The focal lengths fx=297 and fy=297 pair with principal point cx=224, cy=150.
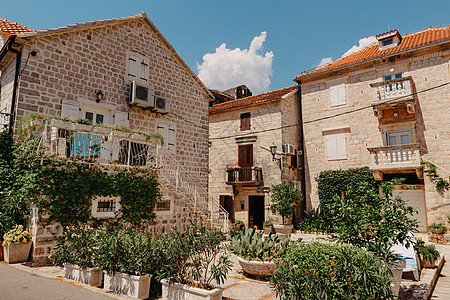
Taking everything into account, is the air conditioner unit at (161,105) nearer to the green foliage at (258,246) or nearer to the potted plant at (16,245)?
the potted plant at (16,245)

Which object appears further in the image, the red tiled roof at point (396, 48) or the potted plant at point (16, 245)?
the red tiled roof at point (396, 48)

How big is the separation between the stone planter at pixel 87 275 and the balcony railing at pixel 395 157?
42.3 ft

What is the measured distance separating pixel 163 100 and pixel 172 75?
5.45 feet

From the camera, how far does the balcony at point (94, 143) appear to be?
26.8 ft

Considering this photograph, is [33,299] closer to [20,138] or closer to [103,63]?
[20,138]

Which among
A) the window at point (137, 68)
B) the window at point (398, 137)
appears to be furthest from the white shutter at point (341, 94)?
the window at point (137, 68)

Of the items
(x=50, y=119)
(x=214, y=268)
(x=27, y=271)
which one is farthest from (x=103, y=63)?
(x=214, y=268)

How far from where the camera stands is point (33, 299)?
4863mm

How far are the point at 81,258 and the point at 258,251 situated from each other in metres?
3.83

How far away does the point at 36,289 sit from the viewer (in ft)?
17.7

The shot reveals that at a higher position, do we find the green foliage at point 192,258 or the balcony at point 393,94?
the balcony at point 393,94

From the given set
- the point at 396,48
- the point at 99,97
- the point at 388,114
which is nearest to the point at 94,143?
the point at 99,97

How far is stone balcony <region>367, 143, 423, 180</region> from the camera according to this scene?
13430mm

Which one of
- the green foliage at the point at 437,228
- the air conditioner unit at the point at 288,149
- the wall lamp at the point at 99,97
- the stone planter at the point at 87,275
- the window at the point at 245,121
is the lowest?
the stone planter at the point at 87,275
